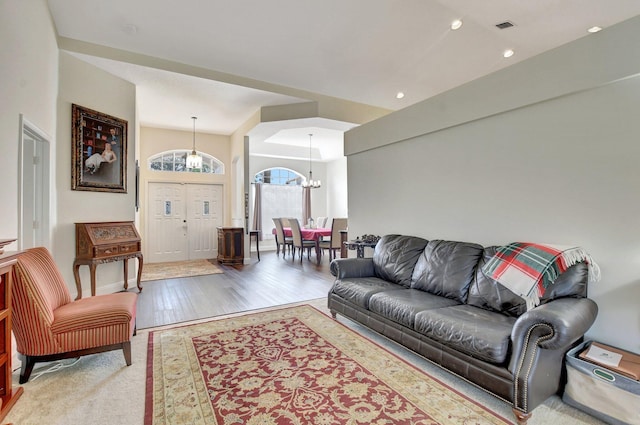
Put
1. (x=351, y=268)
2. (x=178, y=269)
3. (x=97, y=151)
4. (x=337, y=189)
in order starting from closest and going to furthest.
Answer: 1. (x=351, y=268)
2. (x=97, y=151)
3. (x=178, y=269)
4. (x=337, y=189)

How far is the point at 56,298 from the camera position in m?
2.46

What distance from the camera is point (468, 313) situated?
231cm

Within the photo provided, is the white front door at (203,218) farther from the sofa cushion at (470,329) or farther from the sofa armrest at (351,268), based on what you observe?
the sofa cushion at (470,329)

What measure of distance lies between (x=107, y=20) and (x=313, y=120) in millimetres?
3291

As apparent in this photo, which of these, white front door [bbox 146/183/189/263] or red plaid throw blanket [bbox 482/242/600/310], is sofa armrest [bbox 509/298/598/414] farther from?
white front door [bbox 146/183/189/263]

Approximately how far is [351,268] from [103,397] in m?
2.39

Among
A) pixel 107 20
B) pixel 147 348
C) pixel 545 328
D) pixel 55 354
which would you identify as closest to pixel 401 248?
pixel 545 328

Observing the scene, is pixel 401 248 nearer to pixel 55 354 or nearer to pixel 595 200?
pixel 595 200

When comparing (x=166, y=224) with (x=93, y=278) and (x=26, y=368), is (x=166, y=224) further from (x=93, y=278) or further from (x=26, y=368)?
(x=26, y=368)

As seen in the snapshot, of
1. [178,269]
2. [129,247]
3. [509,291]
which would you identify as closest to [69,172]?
[129,247]

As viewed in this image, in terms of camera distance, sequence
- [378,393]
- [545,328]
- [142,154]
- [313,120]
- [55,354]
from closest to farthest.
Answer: [545,328] → [378,393] → [55,354] → [313,120] → [142,154]

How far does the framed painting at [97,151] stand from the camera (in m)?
4.07

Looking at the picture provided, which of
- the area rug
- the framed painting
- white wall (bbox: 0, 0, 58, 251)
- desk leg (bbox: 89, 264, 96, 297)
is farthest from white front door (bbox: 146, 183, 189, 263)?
white wall (bbox: 0, 0, 58, 251)

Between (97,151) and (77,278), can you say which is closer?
(77,278)
